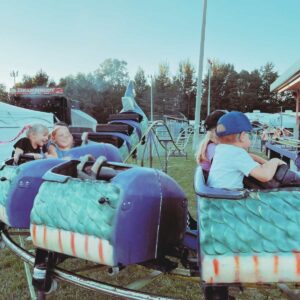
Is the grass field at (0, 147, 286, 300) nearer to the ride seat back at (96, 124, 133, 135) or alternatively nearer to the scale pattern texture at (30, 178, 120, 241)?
the scale pattern texture at (30, 178, 120, 241)

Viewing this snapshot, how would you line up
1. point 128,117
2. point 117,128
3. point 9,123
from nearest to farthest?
1. point 117,128
2. point 128,117
3. point 9,123

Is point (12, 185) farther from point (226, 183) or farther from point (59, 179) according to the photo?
point (226, 183)

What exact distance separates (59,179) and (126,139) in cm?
447

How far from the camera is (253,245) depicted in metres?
1.30

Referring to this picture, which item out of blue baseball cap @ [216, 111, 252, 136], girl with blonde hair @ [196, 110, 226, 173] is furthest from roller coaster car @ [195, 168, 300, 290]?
girl with blonde hair @ [196, 110, 226, 173]

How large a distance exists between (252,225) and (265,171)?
0.90ft

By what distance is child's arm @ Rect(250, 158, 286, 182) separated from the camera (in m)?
1.49

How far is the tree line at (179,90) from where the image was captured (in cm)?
4897

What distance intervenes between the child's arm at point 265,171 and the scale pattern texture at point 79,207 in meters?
0.54

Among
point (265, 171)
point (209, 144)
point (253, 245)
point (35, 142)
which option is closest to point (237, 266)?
point (253, 245)

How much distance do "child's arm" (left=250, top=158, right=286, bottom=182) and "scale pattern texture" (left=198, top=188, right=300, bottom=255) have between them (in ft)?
0.52

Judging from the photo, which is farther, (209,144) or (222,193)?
(209,144)

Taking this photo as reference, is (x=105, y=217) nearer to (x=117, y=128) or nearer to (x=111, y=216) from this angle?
(x=111, y=216)

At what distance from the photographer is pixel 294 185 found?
1.43 m
